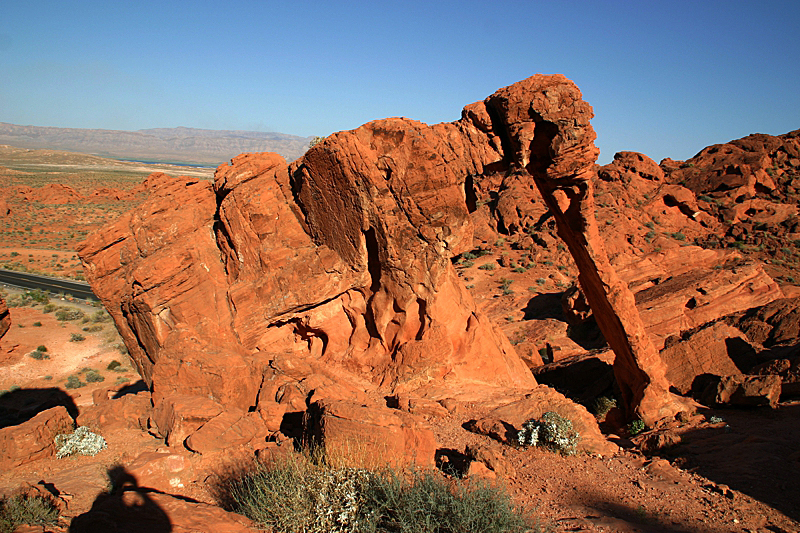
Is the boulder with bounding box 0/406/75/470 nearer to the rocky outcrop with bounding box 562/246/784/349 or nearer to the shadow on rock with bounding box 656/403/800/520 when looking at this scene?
the shadow on rock with bounding box 656/403/800/520

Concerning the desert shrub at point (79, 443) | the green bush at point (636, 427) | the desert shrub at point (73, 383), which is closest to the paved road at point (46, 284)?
the desert shrub at point (73, 383)

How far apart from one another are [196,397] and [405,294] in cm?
469

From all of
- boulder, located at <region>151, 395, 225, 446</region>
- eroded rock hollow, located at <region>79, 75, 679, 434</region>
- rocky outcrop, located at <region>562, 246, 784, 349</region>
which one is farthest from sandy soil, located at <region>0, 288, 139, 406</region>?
rocky outcrop, located at <region>562, 246, 784, 349</region>

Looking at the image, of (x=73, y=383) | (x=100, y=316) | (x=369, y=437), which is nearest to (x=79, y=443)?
(x=369, y=437)

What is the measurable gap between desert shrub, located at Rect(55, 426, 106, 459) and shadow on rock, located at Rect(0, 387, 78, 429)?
4769 mm

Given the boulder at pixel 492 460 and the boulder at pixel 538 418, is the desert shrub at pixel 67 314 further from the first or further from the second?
the boulder at pixel 492 460

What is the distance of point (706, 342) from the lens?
43.9 ft

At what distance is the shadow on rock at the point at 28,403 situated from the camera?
45.5ft

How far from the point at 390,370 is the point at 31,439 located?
22.0 feet

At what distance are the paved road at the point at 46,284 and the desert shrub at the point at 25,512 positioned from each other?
1210 inches

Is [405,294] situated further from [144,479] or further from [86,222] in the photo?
[86,222]

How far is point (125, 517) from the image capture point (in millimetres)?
5875

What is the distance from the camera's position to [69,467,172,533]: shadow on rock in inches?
221

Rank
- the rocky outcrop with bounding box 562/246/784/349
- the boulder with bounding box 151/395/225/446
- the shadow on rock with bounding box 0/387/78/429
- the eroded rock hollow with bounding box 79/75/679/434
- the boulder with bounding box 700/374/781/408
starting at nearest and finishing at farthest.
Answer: the boulder with bounding box 151/395/225/446 < the eroded rock hollow with bounding box 79/75/679/434 < the boulder with bounding box 700/374/781/408 < the shadow on rock with bounding box 0/387/78/429 < the rocky outcrop with bounding box 562/246/784/349
